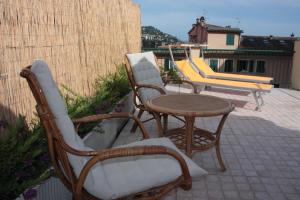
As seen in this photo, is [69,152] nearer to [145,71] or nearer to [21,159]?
[21,159]

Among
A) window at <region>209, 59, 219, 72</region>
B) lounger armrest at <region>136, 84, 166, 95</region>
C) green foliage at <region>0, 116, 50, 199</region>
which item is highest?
lounger armrest at <region>136, 84, 166, 95</region>

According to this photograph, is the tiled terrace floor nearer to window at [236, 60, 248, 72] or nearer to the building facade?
the building facade

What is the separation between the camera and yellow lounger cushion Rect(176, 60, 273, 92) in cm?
580

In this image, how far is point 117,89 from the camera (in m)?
5.10

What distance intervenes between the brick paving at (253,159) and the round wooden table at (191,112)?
9.2 inches

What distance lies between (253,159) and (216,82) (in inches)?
118

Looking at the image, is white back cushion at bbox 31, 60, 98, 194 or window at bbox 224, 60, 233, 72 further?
window at bbox 224, 60, 233, 72

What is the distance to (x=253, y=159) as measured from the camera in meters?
3.48

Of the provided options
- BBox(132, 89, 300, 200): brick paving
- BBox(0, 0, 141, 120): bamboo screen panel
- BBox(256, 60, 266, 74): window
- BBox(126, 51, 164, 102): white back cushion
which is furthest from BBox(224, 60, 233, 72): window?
BBox(126, 51, 164, 102): white back cushion

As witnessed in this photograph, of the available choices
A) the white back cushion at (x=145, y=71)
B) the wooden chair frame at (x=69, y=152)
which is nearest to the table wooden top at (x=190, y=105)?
the white back cushion at (x=145, y=71)

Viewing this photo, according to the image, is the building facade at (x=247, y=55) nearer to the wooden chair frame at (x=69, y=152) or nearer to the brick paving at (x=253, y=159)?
the brick paving at (x=253, y=159)

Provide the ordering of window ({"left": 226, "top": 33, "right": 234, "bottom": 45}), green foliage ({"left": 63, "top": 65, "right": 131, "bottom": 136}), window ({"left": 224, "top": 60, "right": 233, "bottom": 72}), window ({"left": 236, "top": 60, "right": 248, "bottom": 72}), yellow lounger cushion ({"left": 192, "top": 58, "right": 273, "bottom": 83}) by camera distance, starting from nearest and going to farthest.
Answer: green foliage ({"left": 63, "top": 65, "right": 131, "bottom": 136}), yellow lounger cushion ({"left": 192, "top": 58, "right": 273, "bottom": 83}), window ({"left": 224, "top": 60, "right": 233, "bottom": 72}), window ({"left": 236, "top": 60, "right": 248, "bottom": 72}), window ({"left": 226, "top": 33, "right": 234, "bottom": 45})

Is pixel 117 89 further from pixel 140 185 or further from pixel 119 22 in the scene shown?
pixel 140 185

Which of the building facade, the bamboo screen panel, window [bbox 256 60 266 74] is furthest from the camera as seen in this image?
window [bbox 256 60 266 74]
